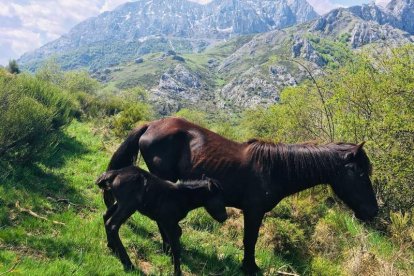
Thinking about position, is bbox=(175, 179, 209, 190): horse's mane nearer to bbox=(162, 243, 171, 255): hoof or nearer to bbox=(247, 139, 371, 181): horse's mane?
bbox=(247, 139, 371, 181): horse's mane

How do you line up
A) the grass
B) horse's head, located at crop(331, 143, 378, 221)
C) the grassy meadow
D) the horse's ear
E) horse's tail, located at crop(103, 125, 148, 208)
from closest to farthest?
the grass
the grassy meadow
the horse's ear
horse's head, located at crop(331, 143, 378, 221)
horse's tail, located at crop(103, 125, 148, 208)

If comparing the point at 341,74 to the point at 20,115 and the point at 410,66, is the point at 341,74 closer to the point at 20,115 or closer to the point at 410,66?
the point at 410,66

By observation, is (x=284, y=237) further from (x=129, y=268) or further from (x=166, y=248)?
(x=129, y=268)

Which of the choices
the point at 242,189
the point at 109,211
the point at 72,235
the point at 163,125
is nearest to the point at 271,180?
the point at 242,189

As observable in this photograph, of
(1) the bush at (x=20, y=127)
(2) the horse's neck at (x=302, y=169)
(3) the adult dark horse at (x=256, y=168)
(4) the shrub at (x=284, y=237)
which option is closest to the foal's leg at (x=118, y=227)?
(3) the adult dark horse at (x=256, y=168)

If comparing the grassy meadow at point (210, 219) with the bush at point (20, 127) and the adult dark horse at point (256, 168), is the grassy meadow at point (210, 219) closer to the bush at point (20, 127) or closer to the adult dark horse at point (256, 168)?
the bush at point (20, 127)

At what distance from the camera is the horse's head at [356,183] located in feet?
20.0

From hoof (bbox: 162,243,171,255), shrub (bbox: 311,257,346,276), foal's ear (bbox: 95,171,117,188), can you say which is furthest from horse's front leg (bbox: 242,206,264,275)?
foal's ear (bbox: 95,171,117,188)

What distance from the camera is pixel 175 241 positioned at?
18.1 feet

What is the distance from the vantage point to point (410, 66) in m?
10.2

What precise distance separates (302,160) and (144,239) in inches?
118

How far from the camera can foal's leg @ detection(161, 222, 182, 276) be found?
17.9 feet

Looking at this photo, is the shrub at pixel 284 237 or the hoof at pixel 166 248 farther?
the shrub at pixel 284 237

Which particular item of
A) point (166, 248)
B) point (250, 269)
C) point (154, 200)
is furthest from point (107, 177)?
point (250, 269)
